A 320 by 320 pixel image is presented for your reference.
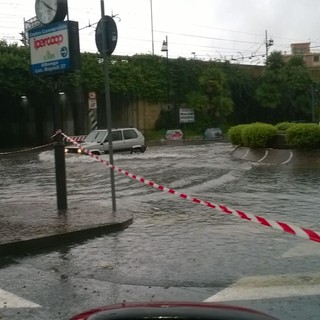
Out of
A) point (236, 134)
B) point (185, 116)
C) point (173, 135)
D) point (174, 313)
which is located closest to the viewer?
point (174, 313)

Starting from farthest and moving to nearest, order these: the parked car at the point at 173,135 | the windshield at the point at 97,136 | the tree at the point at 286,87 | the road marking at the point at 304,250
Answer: the tree at the point at 286,87 → the parked car at the point at 173,135 → the windshield at the point at 97,136 → the road marking at the point at 304,250

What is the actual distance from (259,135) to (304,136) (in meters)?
2.54

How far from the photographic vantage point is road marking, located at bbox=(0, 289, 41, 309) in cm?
504

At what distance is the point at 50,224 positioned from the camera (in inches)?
330

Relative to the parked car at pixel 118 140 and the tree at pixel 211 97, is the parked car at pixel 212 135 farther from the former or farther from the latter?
the parked car at pixel 118 140

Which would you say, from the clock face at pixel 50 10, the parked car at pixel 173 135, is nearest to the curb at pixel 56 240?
the clock face at pixel 50 10

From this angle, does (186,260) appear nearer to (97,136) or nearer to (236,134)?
(236,134)

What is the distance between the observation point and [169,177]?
53.7ft

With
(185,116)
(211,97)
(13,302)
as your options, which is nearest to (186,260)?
(13,302)

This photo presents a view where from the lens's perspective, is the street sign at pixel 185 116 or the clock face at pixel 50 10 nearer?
the clock face at pixel 50 10

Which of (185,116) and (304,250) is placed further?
(185,116)

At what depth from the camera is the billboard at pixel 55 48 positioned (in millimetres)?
9391

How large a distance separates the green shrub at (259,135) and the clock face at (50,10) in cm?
1398

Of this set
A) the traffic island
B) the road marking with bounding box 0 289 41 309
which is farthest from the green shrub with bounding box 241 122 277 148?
the road marking with bounding box 0 289 41 309
